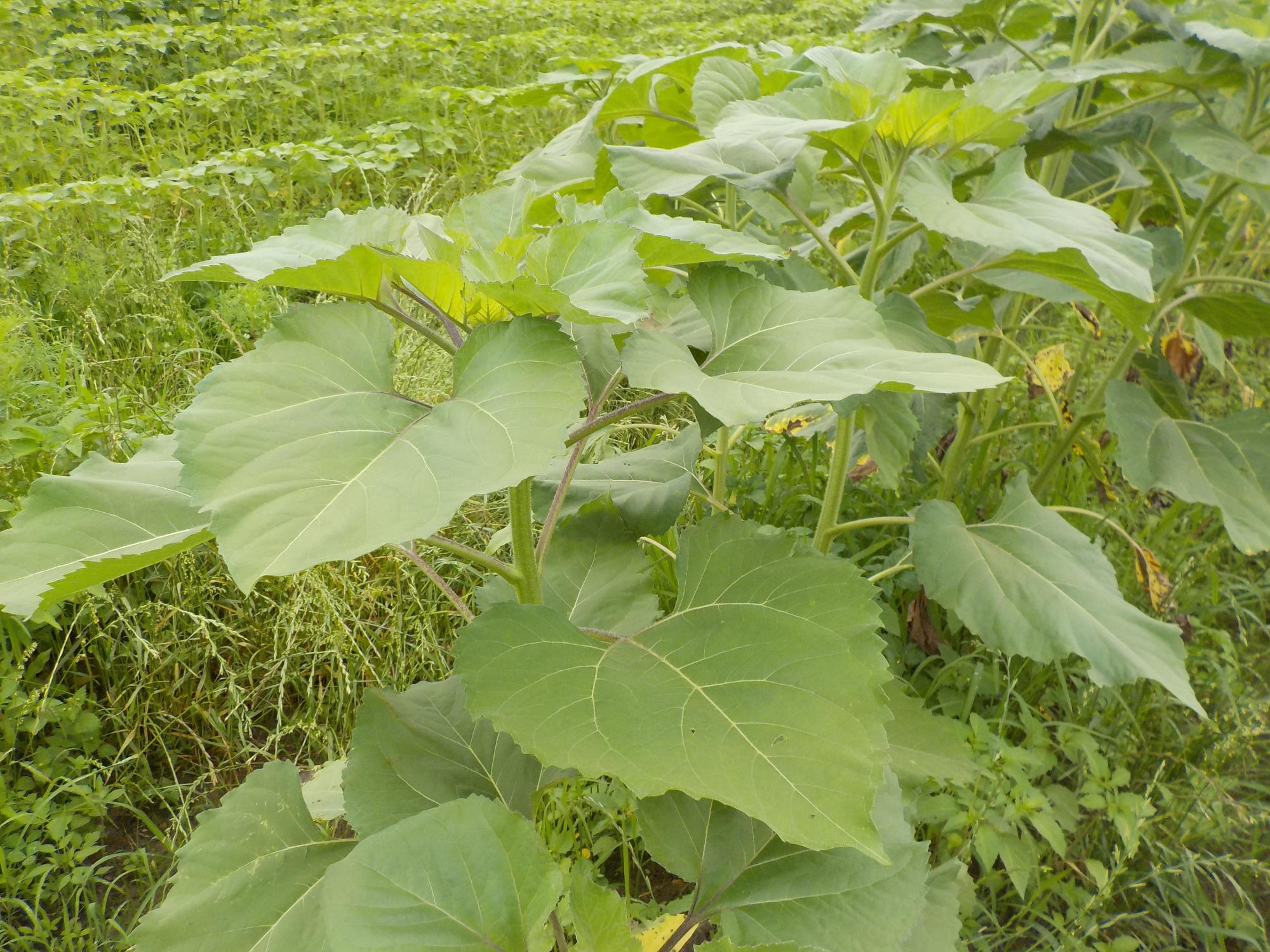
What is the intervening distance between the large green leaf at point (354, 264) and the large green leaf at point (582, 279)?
0.16 ft

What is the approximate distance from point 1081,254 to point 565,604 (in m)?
0.77

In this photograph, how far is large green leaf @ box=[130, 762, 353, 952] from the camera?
0.91 metres

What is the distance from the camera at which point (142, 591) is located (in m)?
2.14

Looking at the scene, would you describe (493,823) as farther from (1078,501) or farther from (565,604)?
(1078,501)

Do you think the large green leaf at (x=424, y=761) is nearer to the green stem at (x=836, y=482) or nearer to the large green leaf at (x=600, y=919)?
the large green leaf at (x=600, y=919)

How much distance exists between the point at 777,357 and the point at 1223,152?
1.42m

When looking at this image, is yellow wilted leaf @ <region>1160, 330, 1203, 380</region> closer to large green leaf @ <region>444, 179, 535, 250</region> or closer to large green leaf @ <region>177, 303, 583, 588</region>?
large green leaf @ <region>444, 179, 535, 250</region>

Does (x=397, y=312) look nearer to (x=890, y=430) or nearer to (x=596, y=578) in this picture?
(x=596, y=578)

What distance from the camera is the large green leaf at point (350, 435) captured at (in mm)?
642

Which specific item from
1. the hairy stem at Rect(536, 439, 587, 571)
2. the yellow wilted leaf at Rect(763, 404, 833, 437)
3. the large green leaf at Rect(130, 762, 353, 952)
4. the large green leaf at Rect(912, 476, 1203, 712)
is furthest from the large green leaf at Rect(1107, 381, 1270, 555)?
the large green leaf at Rect(130, 762, 353, 952)

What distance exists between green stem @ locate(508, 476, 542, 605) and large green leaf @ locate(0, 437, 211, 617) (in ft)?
0.97

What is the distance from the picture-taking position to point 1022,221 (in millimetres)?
1161

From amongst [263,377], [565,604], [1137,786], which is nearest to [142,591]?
[565,604]

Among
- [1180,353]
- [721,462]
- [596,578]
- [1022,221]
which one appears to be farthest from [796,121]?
[1180,353]
